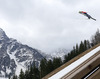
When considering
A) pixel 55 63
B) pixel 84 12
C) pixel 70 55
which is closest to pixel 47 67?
pixel 55 63

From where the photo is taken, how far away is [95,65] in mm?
2104

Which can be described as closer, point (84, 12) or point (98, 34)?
point (84, 12)

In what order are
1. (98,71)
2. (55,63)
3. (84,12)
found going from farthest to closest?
(55,63)
(84,12)
(98,71)

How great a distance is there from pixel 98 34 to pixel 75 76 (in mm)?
92599

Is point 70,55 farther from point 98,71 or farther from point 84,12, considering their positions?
point 98,71

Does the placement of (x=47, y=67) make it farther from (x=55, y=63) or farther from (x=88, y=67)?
(x=88, y=67)

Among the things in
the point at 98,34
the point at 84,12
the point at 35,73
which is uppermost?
the point at 84,12

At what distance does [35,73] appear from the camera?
191ft

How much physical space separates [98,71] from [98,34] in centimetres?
9239

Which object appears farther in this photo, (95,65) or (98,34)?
(98,34)

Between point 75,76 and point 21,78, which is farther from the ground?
point 75,76

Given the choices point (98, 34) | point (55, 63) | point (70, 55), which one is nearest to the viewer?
point (55, 63)

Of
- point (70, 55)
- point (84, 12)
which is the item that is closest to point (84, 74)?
point (84, 12)

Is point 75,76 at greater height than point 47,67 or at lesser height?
greater
